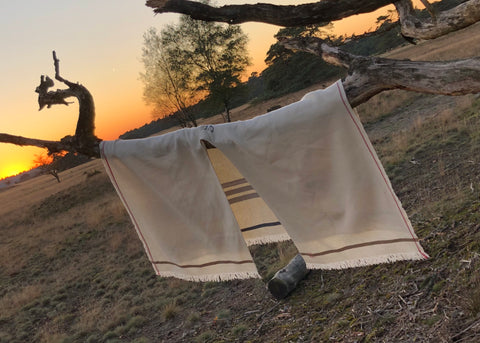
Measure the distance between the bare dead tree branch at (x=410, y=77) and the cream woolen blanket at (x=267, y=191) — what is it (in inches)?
7.0

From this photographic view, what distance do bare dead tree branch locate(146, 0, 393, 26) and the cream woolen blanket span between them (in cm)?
118

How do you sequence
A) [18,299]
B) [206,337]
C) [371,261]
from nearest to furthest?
[371,261] → [206,337] → [18,299]

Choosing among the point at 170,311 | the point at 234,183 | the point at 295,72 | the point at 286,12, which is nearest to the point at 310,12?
the point at 286,12

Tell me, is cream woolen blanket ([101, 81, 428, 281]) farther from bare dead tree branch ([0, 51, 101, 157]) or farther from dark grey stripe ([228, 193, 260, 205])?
bare dead tree branch ([0, 51, 101, 157])

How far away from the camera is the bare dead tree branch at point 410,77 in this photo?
7.48ft

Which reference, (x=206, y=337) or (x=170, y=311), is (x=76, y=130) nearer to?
(x=206, y=337)

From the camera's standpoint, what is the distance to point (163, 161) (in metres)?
2.96

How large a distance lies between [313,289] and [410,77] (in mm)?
3380

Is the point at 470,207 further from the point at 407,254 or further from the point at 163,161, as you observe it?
the point at 163,161

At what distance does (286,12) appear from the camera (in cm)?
342

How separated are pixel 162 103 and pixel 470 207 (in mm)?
26573

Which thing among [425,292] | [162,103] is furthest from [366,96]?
[162,103]

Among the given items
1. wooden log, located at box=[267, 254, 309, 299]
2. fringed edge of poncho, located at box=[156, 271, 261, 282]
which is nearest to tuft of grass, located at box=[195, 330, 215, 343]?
wooden log, located at box=[267, 254, 309, 299]

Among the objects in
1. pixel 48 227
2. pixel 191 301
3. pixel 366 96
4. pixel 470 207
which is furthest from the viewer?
pixel 48 227
